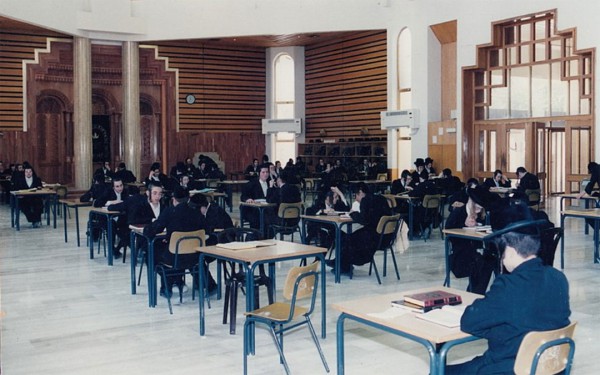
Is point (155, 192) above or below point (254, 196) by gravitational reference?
above

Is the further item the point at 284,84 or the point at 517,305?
the point at 284,84

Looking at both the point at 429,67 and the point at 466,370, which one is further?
the point at 429,67

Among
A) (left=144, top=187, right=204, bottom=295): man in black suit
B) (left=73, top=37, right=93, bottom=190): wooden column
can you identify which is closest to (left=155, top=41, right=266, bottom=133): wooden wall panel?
(left=73, top=37, right=93, bottom=190): wooden column

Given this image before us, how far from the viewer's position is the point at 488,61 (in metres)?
17.5

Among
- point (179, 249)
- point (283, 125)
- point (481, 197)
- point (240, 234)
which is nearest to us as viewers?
point (179, 249)

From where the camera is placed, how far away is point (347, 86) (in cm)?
2256

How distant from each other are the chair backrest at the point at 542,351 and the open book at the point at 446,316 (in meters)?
0.38

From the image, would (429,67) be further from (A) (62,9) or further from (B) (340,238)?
(B) (340,238)

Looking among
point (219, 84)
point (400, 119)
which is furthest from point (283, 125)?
point (400, 119)

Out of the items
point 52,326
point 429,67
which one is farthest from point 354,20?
point 52,326

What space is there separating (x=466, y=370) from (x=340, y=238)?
492 centimetres

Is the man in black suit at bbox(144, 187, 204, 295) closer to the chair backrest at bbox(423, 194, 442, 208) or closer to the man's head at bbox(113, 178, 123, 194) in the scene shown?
the man's head at bbox(113, 178, 123, 194)

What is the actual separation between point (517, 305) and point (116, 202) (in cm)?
726

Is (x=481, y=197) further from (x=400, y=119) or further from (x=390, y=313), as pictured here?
(x=400, y=119)
